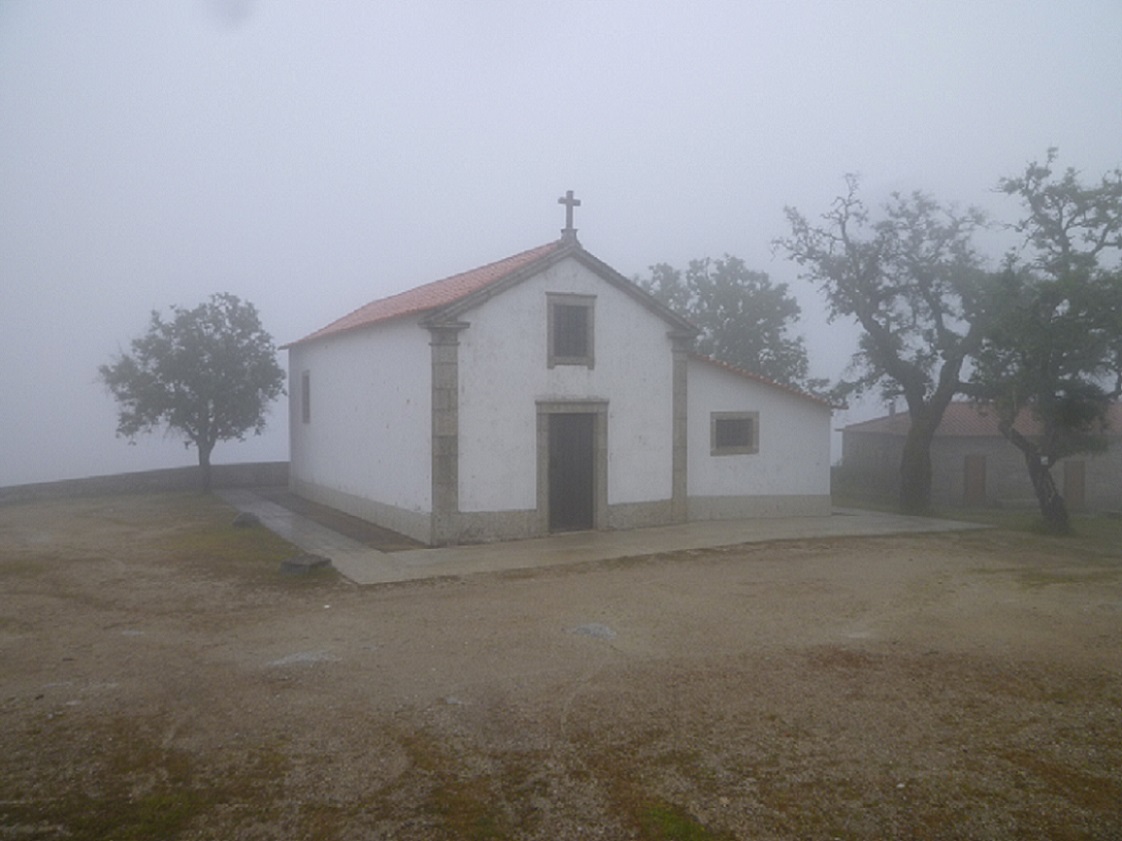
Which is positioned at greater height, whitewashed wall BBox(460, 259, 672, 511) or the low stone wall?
whitewashed wall BBox(460, 259, 672, 511)

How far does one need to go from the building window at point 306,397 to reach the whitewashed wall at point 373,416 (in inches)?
9.2

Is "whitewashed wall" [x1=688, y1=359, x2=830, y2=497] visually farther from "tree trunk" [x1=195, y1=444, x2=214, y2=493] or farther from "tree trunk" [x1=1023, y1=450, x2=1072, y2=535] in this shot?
"tree trunk" [x1=195, y1=444, x2=214, y2=493]

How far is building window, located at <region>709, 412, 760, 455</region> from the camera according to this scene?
18.9 meters

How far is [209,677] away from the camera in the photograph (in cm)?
764

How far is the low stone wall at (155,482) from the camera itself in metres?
23.8

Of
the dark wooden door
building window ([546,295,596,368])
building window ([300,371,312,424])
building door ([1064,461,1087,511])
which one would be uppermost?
building window ([546,295,596,368])

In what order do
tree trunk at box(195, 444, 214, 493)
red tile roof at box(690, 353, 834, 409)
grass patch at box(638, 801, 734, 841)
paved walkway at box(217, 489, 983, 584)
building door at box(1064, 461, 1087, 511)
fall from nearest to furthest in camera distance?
grass patch at box(638, 801, 734, 841) < paved walkway at box(217, 489, 983, 584) < red tile roof at box(690, 353, 834, 409) < tree trunk at box(195, 444, 214, 493) < building door at box(1064, 461, 1087, 511)

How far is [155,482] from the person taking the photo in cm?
2625

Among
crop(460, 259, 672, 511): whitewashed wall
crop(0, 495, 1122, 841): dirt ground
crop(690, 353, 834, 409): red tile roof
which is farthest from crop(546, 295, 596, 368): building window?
crop(0, 495, 1122, 841): dirt ground

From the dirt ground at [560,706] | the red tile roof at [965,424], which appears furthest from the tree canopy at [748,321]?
the dirt ground at [560,706]

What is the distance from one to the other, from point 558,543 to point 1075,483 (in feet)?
72.9

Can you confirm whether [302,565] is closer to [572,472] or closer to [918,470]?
[572,472]

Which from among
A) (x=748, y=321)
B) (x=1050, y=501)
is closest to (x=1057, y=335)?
(x=1050, y=501)

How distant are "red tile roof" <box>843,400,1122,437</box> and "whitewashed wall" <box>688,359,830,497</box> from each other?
413 inches
